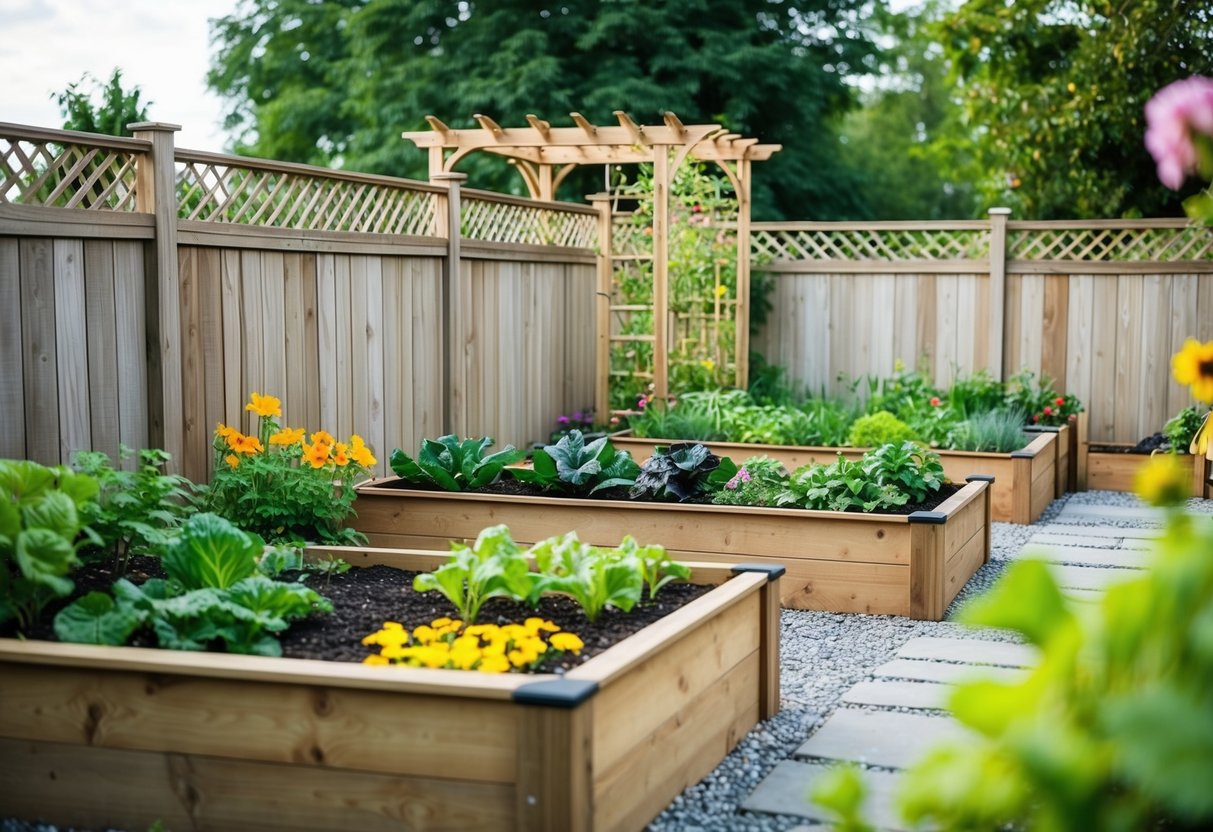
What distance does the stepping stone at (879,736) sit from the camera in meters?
3.59

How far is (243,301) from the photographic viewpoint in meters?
5.69

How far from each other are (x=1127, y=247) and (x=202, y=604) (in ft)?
27.3

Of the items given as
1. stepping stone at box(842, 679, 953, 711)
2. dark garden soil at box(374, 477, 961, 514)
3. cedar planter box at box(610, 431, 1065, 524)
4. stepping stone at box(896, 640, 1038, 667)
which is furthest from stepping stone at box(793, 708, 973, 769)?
cedar planter box at box(610, 431, 1065, 524)

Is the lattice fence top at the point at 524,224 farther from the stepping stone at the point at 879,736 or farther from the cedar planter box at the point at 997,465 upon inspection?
the stepping stone at the point at 879,736

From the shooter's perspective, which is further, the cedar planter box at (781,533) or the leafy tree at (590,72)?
the leafy tree at (590,72)

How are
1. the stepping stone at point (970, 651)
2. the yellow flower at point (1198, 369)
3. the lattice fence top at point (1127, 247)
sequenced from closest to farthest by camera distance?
the yellow flower at point (1198, 369) → the stepping stone at point (970, 651) → the lattice fence top at point (1127, 247)

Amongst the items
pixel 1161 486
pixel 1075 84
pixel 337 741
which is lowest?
pixel 337 741

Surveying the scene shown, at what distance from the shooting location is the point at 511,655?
322cm

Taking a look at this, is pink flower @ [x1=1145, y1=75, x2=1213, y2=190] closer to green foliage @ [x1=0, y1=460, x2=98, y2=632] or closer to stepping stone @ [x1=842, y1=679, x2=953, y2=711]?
stepping stone @ [x1=842, y1=679, x2=953, y2=711]

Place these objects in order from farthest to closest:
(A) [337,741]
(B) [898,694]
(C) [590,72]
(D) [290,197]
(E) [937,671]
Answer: (C) [590,72]
(D) [290,197]
(E) [937,671]
(B) [898,694]
(A) [337,741]

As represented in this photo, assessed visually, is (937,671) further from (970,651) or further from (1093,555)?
(1093,555)

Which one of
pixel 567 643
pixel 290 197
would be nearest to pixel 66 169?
pixel 290 197

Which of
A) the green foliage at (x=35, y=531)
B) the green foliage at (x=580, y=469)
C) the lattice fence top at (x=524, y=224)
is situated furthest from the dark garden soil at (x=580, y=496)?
the green foliage at (x=35, y=531)

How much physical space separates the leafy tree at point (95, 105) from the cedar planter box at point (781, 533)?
2061 millimetres
